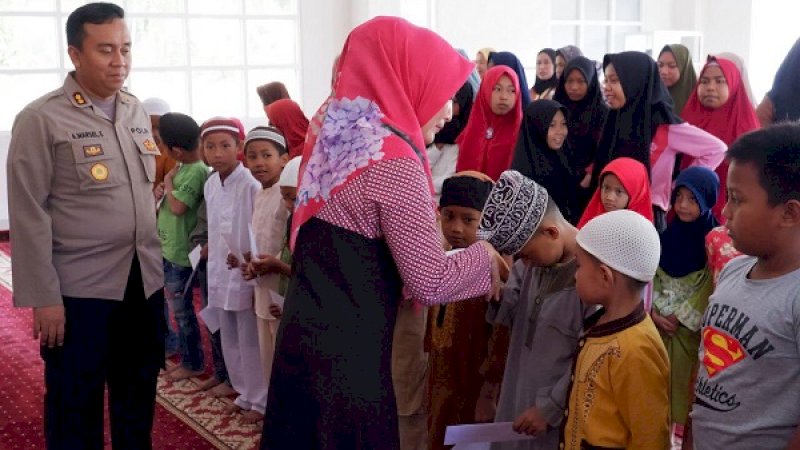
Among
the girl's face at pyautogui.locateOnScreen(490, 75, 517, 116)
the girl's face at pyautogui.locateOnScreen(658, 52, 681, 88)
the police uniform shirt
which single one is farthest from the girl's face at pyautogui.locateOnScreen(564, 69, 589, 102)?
the police uniform shirt

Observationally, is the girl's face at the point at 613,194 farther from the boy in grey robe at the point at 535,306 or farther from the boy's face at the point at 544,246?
the boy's face at the point at 544,246

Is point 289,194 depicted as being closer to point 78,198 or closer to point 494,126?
point 78,198

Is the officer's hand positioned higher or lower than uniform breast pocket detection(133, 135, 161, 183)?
lower

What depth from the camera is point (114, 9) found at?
7.95ft

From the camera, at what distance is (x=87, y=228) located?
7.80 feet

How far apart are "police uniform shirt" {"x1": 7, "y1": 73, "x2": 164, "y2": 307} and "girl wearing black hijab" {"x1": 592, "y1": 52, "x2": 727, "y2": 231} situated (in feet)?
7.39

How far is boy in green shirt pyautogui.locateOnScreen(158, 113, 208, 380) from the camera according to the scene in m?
3.70

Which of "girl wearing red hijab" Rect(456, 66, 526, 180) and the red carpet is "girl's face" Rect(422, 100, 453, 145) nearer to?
the red carpet

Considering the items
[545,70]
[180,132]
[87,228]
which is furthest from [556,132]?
[545,70]

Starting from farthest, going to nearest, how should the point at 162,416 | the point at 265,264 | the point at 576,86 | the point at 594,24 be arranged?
the point at 594,24, the point at 576,86, the point at 162,416, the point at 265,264

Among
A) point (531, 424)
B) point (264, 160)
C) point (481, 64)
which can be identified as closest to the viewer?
point (531, 424)

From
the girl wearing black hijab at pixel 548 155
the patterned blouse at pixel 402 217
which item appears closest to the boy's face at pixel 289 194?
the patterned blouse at pixel 402 217

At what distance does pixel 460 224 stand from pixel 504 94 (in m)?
2.04

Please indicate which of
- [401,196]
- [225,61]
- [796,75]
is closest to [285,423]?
[401,196]
